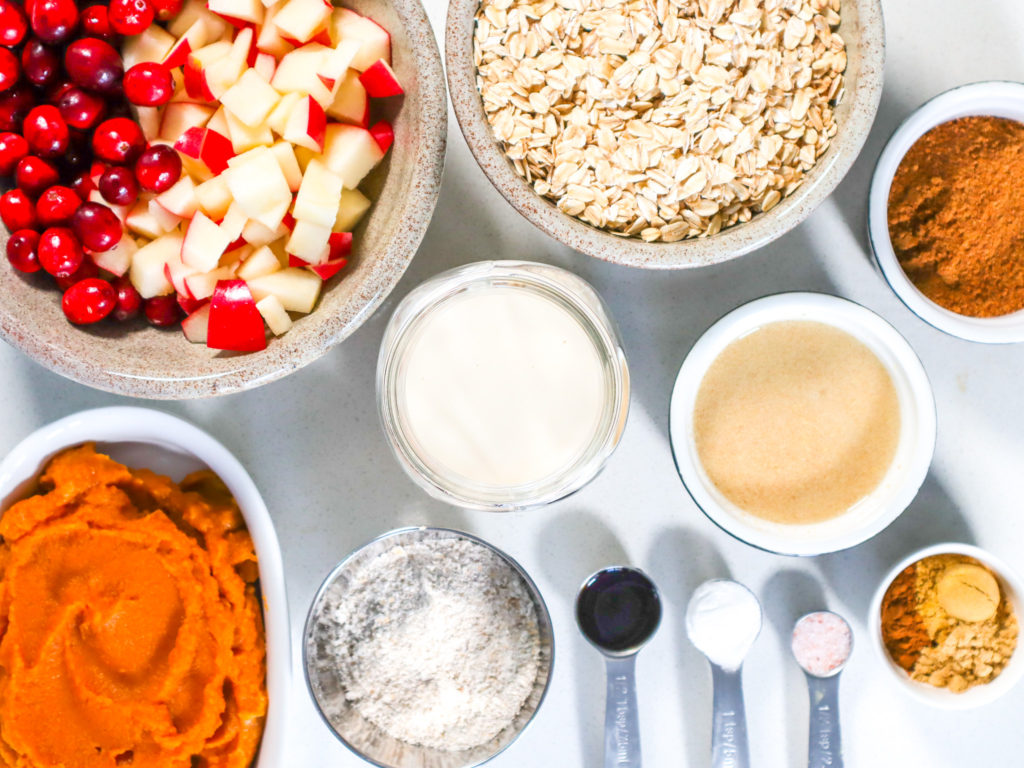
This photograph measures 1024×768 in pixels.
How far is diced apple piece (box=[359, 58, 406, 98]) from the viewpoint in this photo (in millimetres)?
1062

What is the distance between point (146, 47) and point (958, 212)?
105 centimetres

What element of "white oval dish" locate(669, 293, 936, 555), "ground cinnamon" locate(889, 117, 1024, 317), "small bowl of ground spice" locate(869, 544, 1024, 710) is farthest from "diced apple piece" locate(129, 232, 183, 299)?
"small bowl of ground spice" locate(869, 544, 1024, 710)

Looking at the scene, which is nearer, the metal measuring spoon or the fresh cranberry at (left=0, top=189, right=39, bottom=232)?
the fresh cranberry at (left=0, top=189, right=39, bottom=232)

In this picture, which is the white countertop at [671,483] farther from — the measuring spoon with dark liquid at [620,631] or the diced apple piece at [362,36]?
the diced apple piece at [362,36]

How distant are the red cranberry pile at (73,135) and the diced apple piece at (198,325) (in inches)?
3.5

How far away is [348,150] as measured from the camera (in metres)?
1.07

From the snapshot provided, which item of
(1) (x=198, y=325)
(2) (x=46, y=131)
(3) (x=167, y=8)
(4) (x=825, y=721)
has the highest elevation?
(3) (x=167, y=8)

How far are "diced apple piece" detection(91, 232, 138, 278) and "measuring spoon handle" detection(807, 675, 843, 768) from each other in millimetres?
1118

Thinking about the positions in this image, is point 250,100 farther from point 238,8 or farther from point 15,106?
point 15,106

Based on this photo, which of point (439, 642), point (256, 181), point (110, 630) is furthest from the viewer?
point (439, 642)

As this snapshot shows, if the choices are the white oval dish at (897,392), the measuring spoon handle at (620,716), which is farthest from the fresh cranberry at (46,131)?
the measuring spoon handle at (620,716)

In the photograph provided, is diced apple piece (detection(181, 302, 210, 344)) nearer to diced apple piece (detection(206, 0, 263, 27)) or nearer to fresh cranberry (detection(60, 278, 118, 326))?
fresh cranberry (detection(60, 278, 118, 326))

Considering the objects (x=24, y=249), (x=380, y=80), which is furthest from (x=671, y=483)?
(x=24, y=249)

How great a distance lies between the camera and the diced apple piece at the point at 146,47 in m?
1.08
